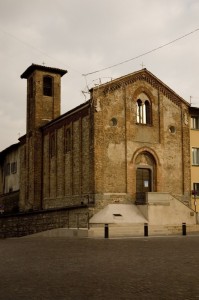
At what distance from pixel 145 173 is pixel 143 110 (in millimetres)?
4822

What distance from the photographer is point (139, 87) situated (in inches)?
1208

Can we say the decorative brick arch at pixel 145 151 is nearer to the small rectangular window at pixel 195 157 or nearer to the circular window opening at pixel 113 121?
the circular window opening at pixel 113 121

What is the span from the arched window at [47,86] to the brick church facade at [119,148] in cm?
417

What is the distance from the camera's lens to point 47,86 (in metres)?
38.3

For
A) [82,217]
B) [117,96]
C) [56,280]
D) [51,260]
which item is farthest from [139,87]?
[56,280]

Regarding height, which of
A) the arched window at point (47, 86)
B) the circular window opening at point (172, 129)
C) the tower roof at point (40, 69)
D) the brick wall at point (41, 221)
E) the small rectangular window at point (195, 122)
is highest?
the tower roof at point (40, 69)

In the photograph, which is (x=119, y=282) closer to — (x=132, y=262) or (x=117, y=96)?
(x=132, y=262)

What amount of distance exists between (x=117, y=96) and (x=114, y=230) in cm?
1032

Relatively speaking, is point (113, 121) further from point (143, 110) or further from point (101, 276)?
point (101, 276)

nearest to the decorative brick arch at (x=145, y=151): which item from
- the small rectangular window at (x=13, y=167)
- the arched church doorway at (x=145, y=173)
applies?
the arched church doorway at (x=145, y=173)

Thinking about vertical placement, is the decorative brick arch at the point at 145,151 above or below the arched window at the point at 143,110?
below

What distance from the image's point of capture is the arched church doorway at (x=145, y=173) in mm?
29891

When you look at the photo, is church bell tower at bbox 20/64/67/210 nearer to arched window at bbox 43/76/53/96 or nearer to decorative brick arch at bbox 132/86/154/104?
arched window at bbox 43/76/53/96

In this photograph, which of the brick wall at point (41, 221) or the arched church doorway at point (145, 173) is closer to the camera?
the brick wall at point (41, 221)
